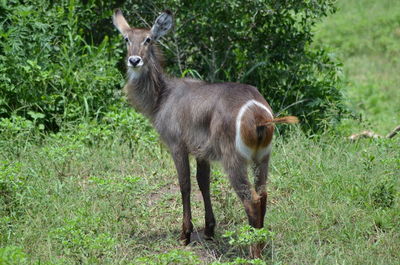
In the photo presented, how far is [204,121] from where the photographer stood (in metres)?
4.80

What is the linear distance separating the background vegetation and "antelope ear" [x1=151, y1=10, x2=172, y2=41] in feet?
3.82

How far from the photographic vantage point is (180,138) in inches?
197

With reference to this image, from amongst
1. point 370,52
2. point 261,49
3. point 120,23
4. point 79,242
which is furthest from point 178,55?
point 370,52

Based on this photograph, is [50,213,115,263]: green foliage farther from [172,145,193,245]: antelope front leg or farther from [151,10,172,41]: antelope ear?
[151,10,172,41]: antelope ear

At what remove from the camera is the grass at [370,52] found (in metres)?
9.26

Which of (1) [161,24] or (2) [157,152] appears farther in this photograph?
(2) [157,152]

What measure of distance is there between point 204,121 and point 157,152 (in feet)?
5.73

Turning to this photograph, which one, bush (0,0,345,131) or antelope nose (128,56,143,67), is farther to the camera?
bush (0,0,345,131)

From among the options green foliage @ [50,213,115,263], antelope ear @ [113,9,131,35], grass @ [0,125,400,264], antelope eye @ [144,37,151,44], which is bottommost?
grass @ [0,125,400,264]

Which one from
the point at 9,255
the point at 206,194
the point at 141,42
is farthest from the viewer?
the point at 141,42

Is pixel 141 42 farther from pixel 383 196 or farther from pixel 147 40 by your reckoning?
pixel 383 196

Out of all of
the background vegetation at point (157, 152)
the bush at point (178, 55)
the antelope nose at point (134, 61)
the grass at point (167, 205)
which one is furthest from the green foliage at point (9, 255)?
the bush at point (178, 55)

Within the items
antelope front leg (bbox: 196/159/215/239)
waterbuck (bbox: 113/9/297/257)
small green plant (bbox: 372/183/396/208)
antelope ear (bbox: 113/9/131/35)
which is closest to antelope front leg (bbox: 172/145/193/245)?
waterbuck (bbox: 113/9/297/257)

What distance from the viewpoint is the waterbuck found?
4500 mm
